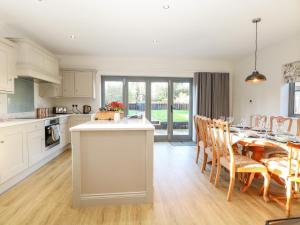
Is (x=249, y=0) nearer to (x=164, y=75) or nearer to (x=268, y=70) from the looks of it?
(x=268, y=70)

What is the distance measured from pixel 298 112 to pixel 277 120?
4.18 feet

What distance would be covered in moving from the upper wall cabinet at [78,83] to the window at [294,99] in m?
4.79

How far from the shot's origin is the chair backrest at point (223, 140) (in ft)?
7.73

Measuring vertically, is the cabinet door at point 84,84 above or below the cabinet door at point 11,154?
above

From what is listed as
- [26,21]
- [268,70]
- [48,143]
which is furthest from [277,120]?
[26,21]

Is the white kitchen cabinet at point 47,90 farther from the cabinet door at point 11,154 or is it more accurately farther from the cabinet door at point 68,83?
the cabinet door at point 11,154

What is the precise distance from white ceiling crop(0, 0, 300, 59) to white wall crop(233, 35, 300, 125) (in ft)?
0.89

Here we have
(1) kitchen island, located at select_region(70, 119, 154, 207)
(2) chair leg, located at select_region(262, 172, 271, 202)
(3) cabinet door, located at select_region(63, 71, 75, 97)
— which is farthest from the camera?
(3) cabinet door, located at select_region(63, 71, 75, 97)

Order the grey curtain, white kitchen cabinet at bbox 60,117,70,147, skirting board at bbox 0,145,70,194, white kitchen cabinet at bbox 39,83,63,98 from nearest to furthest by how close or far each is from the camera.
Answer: skirting board at bbox 0,145,70,194 < white kitchen cabinet at bbox 60,117,70,147 < white kitchen cabinet at bbox 39,83,63,98 < the grey curtain

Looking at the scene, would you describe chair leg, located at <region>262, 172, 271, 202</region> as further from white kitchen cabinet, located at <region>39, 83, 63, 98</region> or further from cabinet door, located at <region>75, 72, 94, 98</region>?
white kitchen cabinet, located at <region>39, 83, 63, 98</region>

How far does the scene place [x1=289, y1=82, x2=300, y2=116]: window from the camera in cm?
395

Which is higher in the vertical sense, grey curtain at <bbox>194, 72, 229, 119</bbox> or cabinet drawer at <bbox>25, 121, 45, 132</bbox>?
grey curtain at <bbox>194, 72, 229, 119</bbox>

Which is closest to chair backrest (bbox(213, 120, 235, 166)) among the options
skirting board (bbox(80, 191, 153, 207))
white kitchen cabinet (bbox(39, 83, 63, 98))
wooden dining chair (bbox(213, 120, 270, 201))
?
wooden dining chair (bbox(213, 120, 270, 201))

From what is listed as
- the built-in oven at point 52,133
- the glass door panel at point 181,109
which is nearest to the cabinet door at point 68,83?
the built-in oven at point 52,133
